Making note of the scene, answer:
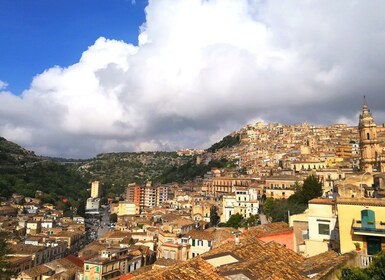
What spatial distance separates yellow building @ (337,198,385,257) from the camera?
1434 cm

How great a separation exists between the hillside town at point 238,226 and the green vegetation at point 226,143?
25.9 feet

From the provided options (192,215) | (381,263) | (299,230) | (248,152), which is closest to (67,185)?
(248,152)

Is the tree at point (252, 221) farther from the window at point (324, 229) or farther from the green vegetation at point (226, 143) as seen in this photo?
the green vegetation at point (226, 143)

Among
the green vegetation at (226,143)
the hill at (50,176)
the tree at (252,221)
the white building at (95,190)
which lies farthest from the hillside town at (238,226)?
the green vegetation at (226,143)

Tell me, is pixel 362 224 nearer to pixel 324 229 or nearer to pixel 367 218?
pixel 367 218

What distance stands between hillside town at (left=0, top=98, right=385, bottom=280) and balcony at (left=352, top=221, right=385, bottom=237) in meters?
0.04

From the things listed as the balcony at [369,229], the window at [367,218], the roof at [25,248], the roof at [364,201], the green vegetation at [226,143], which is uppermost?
the green vegetation at [226,143]

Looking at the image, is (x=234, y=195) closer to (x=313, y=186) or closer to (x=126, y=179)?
(x=313, y=186)

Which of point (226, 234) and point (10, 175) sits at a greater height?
point (10, 175)

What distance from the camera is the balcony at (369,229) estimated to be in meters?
14.1

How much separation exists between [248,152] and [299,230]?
111m

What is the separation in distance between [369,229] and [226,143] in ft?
510

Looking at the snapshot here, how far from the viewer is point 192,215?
69688 millimetres

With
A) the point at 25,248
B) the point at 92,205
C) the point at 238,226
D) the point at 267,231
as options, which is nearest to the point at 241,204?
the point at 238,226
